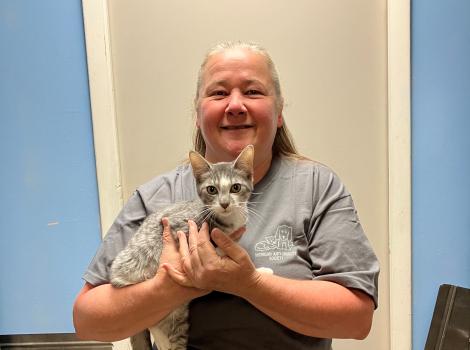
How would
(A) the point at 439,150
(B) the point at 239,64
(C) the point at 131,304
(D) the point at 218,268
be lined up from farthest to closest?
(A) the point at 439,150 < (B) the point at 239,64 < (C) the point at 131,304 < (D) the point at 218,268

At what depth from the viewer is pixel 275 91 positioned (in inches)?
48.5

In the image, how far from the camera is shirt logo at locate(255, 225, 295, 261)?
43.9 inches

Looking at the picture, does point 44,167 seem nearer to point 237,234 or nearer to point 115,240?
point 115,240

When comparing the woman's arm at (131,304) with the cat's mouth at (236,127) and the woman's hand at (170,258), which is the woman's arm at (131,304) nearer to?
the woman's hand at (170,258)

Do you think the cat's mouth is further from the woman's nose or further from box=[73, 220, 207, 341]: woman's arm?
box=[73, 220, 207, 341]: woman's arm

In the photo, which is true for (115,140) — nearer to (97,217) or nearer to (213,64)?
(97,217)

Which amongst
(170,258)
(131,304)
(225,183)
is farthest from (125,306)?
(225,183)

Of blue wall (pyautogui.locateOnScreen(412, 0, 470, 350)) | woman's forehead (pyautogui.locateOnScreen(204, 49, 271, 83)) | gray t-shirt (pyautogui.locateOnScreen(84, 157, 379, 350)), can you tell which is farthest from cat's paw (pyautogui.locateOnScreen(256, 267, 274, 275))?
blue wall (pyautogui.locateOnScreen(412, 0, 470, 350))

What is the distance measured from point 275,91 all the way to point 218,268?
0.57m

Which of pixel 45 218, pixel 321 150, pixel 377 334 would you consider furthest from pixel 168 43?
pixel 377 334

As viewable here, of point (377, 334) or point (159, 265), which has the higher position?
point (159, 265)

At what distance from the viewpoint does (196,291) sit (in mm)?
1016

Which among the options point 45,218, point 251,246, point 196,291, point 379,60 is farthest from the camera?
point 45,218

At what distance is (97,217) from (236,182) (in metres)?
1.03
